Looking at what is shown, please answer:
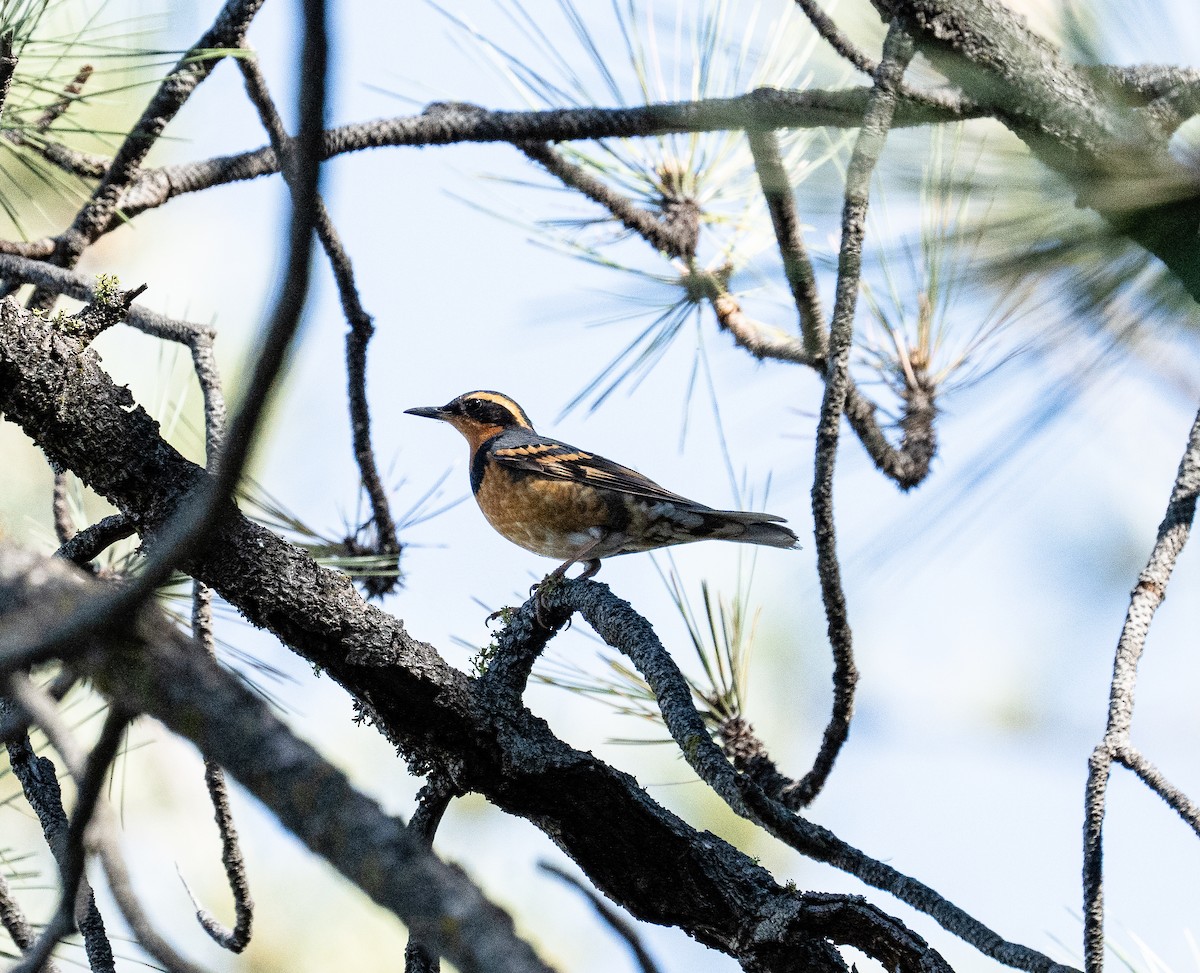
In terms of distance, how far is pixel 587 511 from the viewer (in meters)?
4.89

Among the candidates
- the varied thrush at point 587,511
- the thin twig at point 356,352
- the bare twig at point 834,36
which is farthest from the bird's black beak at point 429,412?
the bare twig at point 834,36

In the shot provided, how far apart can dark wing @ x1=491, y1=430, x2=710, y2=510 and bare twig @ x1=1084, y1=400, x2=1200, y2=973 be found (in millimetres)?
2196

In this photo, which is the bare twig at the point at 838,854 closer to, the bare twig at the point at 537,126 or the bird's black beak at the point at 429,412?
the bare twig at the point at 537,126

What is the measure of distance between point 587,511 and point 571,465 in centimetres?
33

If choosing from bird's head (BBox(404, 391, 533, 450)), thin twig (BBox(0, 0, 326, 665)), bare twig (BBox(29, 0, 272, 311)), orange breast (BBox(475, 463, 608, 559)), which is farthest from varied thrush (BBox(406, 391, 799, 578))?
thin twig (BBox(0, 0, 326, 665))

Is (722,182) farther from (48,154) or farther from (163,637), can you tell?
(163,637)

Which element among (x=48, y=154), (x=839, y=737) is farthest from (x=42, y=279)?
(x=839, y=737)

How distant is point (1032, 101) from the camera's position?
→ 7.58 ft

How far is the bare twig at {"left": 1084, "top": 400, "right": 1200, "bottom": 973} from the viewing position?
220cm

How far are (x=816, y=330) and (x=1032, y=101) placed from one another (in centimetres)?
142

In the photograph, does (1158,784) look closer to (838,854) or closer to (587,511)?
(838,854)

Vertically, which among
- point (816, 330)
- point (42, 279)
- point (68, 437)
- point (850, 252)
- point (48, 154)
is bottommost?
point (68, 437)

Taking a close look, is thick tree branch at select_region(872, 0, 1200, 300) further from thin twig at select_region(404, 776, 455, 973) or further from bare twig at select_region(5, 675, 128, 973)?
bare twig at select_region(5, 675, 128, 973)

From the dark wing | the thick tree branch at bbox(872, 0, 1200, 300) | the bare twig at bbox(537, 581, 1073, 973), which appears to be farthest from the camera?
the dark wing
